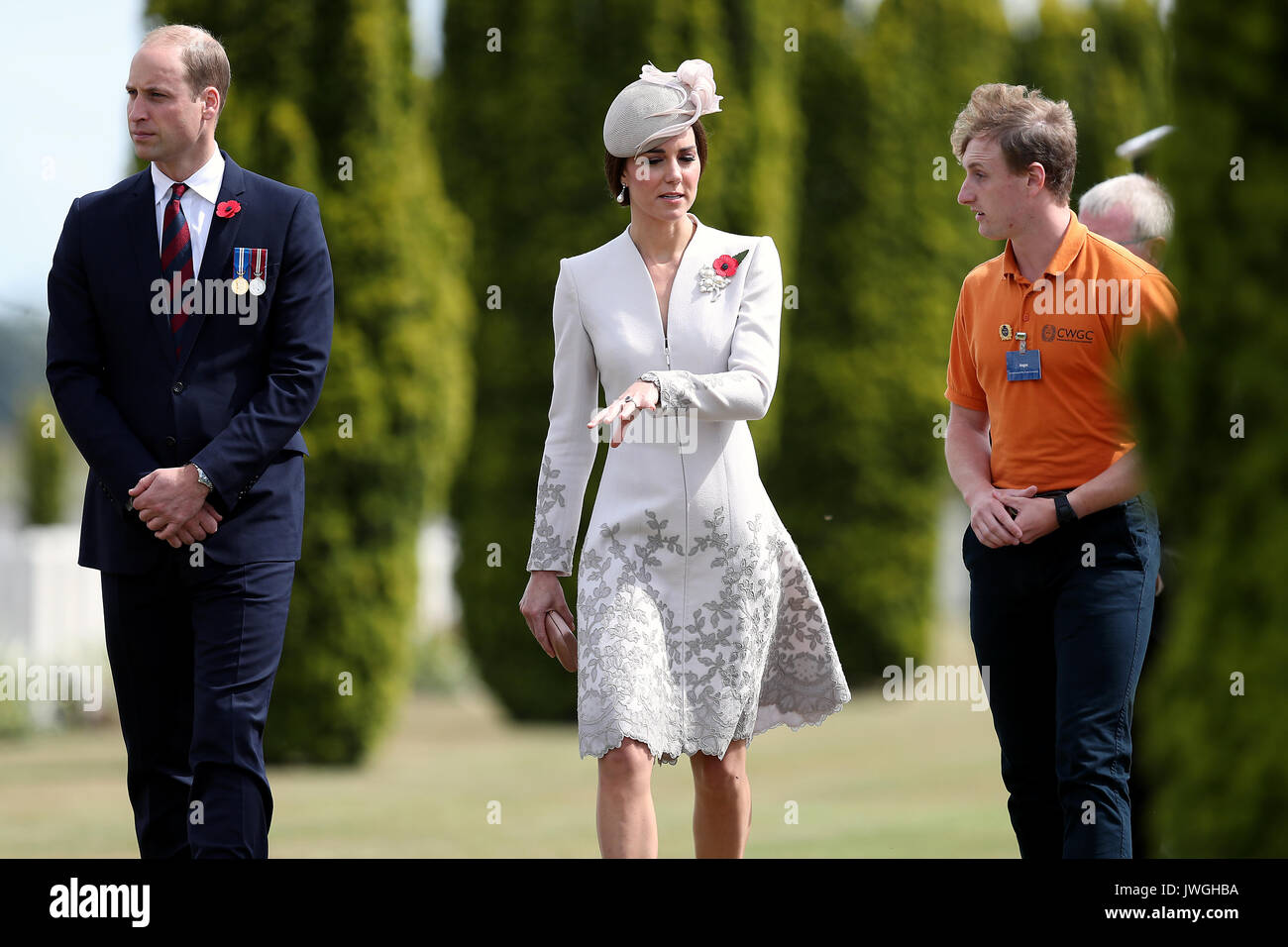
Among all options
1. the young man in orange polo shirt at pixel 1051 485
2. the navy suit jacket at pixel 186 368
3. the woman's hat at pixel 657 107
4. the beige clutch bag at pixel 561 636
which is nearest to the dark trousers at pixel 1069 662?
the young man in orange polo shirt at pixel 1051 485

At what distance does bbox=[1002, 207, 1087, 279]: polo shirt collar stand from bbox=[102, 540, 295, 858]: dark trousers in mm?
1987

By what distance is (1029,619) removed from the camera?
13.0 ft

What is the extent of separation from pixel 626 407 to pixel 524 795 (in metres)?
6.15

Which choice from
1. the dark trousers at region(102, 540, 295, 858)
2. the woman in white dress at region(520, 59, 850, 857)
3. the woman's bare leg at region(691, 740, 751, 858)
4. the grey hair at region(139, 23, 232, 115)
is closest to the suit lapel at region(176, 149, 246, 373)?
the grey hair at region(139, 23, 232, 115)

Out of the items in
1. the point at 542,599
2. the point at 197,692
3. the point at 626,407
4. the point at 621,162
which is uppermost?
the point at 621,162

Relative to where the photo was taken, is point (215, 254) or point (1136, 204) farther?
point (1136, 204)

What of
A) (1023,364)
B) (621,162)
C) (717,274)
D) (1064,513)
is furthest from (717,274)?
(1064,513)

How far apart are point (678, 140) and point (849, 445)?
36.5 ft

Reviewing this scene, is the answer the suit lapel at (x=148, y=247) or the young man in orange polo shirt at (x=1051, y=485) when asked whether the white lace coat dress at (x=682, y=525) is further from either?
the suit lapel at (x=148, y=247)

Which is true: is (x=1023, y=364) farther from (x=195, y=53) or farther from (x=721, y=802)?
(x=195, y=53)

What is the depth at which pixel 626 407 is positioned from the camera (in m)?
3.47

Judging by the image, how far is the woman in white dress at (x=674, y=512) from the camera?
3689mm
